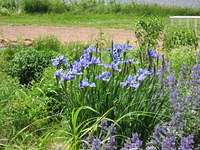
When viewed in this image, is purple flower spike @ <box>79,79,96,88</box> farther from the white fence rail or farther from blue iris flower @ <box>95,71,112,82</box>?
the white fence rail

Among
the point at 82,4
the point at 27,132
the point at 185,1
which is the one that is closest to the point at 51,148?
the point at 27,132

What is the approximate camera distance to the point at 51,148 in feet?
12.1

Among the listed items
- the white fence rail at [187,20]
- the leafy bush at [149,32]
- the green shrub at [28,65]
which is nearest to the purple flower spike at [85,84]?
the green shrub at [28,65]

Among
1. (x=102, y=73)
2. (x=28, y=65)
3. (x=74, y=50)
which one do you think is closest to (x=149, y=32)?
(x=74, y=50)

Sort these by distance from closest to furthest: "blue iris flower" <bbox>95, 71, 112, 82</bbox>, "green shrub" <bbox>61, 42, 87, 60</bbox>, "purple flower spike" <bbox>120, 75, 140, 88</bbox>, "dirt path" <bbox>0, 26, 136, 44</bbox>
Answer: "purple flower spike" <bbox>120, 75, 140, 88</bbox>
"blue iris flower" <bbox>95, 71, 112, 82</bbox>
"green shrub" <bbox>61, 42, 87, 60</bbox>
"dirt path" <bbox>0, 26, 136, 44</bbox>

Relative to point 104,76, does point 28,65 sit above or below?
below

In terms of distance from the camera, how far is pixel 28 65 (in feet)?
19.1

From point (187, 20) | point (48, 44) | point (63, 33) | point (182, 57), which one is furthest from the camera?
point (63, 33)

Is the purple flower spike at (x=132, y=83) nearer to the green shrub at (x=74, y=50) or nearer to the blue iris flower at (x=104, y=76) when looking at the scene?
the blue iris flower at (x=104, y=76)

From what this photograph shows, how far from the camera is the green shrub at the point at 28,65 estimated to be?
5840 millimetres

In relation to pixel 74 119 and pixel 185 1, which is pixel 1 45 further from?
pixel 185 1

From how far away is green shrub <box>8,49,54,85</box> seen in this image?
19.2 feet

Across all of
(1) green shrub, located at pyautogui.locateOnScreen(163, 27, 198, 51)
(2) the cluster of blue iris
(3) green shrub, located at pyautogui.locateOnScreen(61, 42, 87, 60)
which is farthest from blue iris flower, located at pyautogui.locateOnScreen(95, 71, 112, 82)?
(1) green shrub, located at pyautogui.locateOnScreen(163, 27, 198, 51)

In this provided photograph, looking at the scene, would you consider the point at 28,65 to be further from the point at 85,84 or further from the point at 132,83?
the point at 132,83
